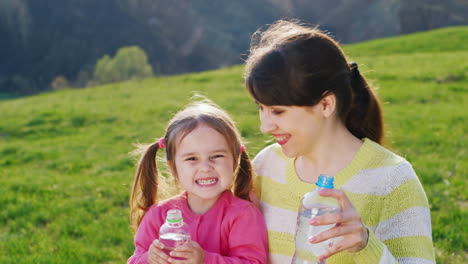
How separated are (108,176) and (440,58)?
11251 mm

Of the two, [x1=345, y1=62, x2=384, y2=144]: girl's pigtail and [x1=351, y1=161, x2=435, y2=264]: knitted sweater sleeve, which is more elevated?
[x1=345, y1=62, x2=384, y2=144]: girl's pigtail

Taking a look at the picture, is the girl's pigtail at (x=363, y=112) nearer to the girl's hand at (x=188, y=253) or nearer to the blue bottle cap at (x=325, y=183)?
the blue bottle cap at (x=325, y=183)

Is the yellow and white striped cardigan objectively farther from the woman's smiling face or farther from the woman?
the woman's smiling face

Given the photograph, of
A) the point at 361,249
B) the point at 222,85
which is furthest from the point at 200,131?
the point at 222,85

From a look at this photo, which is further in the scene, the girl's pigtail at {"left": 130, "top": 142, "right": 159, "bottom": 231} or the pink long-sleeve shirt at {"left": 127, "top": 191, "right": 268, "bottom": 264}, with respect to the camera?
the girl's pigtail at {"left": 130, "top": 142, "right": 159, "bottom": 231}

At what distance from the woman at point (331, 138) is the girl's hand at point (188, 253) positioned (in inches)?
18.1

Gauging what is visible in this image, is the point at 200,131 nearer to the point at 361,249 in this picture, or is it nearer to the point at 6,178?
the point at 361,249

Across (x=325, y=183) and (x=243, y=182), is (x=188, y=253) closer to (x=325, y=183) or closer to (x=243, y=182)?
(x=243, y=182)

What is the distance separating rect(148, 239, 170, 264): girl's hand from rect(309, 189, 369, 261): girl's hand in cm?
77

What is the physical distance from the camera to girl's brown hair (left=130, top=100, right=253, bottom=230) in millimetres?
2617

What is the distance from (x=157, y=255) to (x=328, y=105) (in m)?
1.00

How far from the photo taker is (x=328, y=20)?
8069 cm

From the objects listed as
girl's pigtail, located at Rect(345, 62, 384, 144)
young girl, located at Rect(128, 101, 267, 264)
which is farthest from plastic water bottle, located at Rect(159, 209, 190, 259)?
girl's pigtail, located at Rect(345, 62, 384, 144)

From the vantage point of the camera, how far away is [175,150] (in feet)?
8.70
